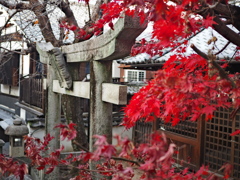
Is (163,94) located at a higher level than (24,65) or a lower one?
lower

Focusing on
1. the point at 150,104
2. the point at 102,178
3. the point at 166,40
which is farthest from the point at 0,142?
the point at 166,40

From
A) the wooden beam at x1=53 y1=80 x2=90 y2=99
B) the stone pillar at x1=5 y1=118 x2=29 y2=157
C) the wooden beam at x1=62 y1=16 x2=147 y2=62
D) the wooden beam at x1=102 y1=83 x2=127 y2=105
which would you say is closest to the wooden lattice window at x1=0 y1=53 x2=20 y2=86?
the stone pillar at x1=5 y1=118 x2=29 y2=157

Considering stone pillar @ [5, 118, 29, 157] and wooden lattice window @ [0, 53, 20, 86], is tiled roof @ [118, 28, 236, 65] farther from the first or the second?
wooden lattice window @ [0, 53, 20, 86]

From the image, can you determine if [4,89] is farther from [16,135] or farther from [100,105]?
[100,105]

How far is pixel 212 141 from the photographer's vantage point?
10.5 m

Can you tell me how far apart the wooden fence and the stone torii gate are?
436cm

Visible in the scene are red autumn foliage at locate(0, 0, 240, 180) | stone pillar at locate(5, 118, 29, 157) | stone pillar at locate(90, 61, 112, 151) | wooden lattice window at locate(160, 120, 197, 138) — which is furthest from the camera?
wooden lattice window at locate(160, 120, 197, 138)

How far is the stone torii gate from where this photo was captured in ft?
12.5

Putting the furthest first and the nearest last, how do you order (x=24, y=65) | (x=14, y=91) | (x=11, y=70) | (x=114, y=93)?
(x=14, y=91) < (x=11, y=70) < (x=24, y=65) < (x=114, y=93)

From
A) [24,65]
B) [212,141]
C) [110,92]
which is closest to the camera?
[110,92]

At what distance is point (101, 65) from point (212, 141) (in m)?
7.32

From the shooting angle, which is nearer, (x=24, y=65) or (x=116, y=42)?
(x=116, y=42)

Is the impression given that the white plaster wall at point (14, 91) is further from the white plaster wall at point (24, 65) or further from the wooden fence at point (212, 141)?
the wooden fence at point (212, 141)

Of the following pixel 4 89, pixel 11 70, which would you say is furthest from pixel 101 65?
pixel 4 89
